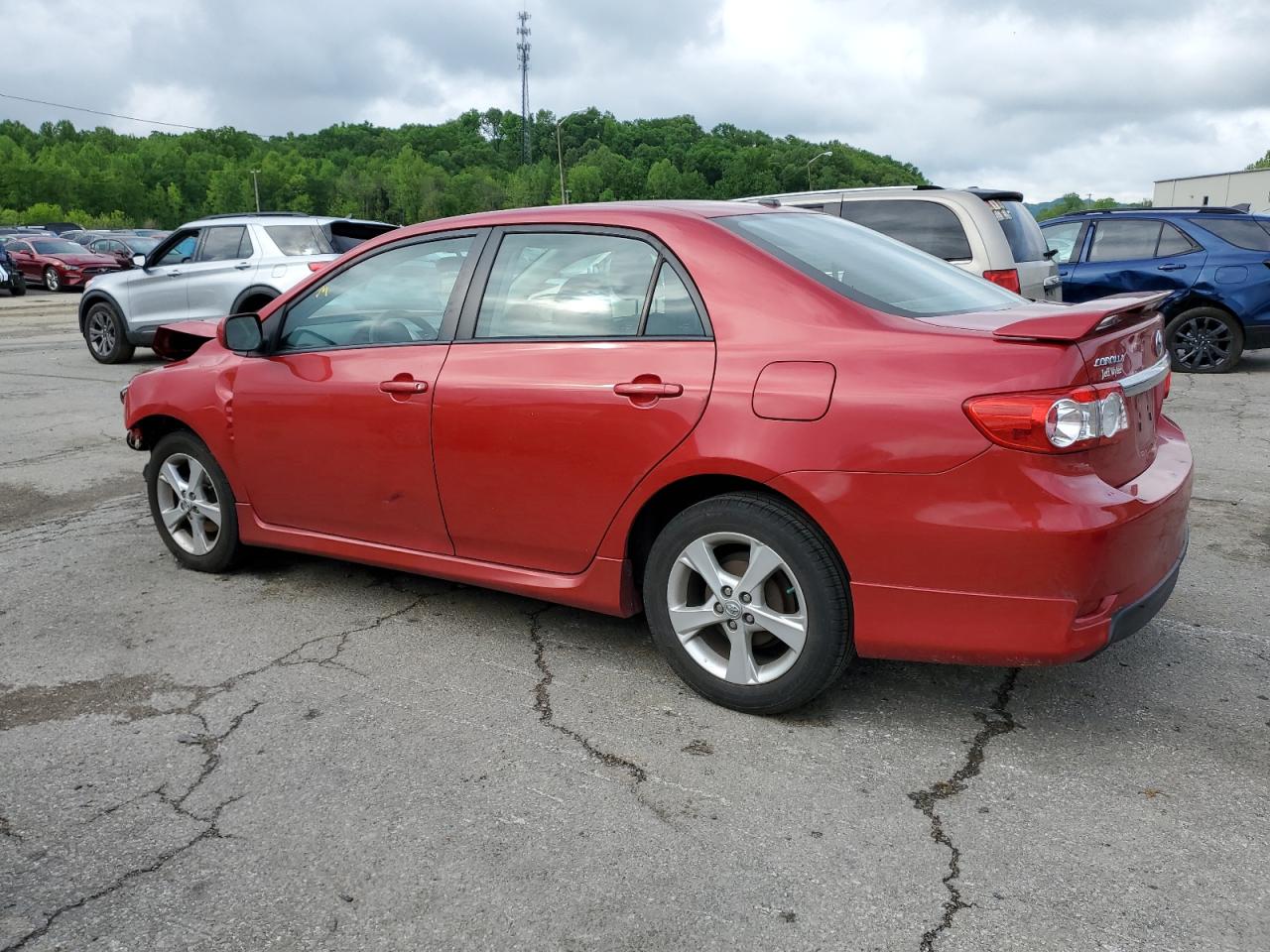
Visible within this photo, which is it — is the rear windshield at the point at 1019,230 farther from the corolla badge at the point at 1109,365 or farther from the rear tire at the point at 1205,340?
the corolla badge at the point at 1109,365

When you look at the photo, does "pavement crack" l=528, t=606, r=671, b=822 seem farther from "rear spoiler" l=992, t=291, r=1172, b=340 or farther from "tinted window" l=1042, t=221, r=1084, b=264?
"tinted window" l=1042, t=221, r=1084, b=264

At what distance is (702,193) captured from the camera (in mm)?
77438

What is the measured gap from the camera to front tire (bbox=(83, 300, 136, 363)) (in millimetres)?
13492

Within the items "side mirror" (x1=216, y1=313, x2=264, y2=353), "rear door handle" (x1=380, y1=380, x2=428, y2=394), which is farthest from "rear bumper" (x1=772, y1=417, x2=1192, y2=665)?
"side mirror" (x1=216, y1=313, x2=264, y2=353)

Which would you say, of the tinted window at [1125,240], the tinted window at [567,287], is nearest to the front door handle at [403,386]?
the tinted window at [567,287]

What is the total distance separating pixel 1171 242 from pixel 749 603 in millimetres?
10003

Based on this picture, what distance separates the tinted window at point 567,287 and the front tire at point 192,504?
5.39 ft

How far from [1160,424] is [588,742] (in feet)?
7.09

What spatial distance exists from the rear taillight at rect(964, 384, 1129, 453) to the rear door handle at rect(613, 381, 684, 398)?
35.6 inches

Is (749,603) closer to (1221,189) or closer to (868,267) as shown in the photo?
(868,267)

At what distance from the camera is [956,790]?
305 centimetres

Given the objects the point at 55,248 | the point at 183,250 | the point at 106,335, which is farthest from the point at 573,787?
the point at 55,248

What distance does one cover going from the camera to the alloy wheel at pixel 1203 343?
37.5 feet

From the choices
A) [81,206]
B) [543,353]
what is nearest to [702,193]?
[81,206]
